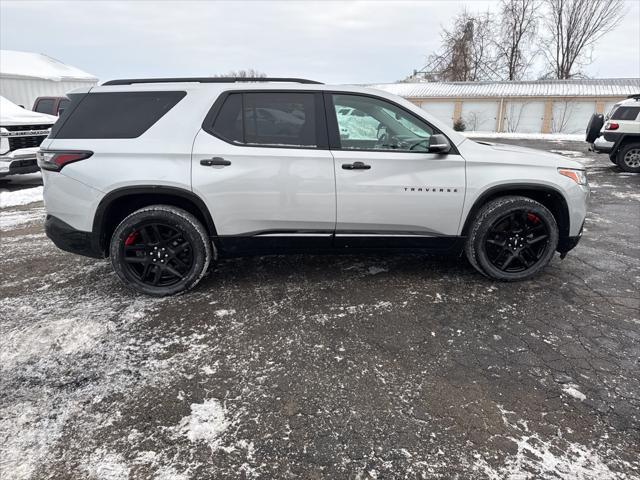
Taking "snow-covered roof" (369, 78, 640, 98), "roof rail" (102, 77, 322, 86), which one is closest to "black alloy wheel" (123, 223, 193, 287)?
"roof rail" (102, 77, 322, 86)

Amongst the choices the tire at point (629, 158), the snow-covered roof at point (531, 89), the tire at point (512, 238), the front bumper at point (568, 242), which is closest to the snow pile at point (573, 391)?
the tire at point (512, 238)

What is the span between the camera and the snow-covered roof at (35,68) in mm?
28597

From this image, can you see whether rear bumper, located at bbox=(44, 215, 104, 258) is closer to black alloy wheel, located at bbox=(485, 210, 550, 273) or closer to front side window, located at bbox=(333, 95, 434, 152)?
front side window, located at bbox=(333, 95, 434, 152)

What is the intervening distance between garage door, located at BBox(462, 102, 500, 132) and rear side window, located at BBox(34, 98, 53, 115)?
28.4m

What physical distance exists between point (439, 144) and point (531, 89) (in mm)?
34362

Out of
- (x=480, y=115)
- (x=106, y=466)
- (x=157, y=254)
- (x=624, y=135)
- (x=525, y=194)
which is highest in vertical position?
(x=480, y=115)

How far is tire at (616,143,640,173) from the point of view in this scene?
36.2ft

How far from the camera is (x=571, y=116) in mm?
30719

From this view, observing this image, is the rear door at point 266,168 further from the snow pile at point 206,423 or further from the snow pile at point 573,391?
the snow pile at point 573,391

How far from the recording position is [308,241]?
3799 mm

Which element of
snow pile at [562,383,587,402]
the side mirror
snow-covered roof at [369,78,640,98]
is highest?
snow-covered roof at [369,78,640,98]

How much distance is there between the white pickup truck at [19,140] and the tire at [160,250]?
6.27m

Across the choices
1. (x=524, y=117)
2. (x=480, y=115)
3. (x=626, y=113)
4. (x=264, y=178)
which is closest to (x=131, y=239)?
(x=264, y=178)

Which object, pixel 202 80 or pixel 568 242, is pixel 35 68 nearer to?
pixel 202 80
